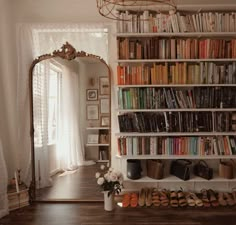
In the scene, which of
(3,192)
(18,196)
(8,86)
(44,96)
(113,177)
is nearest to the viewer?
(3,192)

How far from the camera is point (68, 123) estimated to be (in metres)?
3.58

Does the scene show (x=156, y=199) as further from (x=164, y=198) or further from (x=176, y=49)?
(x=176, y=49)

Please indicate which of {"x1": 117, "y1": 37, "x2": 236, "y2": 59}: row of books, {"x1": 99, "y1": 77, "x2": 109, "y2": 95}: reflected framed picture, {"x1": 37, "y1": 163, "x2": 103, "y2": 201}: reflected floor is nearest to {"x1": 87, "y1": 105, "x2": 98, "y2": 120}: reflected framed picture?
{"x1": 99, "y1": 77, "x2": 109, "y2": 95}: reflected framed picture

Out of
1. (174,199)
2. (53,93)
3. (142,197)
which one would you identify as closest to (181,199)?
(174,199)

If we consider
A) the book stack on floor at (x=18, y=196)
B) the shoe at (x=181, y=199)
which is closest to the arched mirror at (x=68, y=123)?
the book stack on floor at (x=18, y=196)

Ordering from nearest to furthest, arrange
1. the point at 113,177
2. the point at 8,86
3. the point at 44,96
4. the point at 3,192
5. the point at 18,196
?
the point at 3,192, the point at 113,177, the point at 18,196, the point at 8,86, the point at 44,96

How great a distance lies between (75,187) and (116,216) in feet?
2.77

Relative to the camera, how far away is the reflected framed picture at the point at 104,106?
11.6ft

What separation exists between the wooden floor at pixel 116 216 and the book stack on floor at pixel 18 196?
0.09 m

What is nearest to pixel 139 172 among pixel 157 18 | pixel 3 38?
pixel 157 18

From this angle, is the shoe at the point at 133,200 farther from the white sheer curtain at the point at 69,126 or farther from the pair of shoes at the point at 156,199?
the white sheer curtain at the point at 69,126

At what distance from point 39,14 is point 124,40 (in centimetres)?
120

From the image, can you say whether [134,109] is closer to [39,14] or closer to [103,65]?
[103,65]

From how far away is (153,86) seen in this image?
3244 mm
